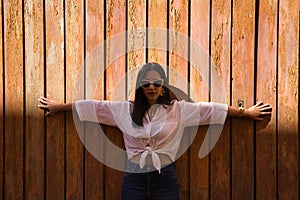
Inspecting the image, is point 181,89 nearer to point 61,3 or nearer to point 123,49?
point 123,49

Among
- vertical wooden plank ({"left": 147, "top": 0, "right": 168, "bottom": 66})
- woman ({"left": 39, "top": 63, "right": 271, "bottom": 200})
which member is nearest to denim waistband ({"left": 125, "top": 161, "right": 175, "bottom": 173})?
woman ({"left": 39, "top": 63, "right": 271, "bottom": 200})

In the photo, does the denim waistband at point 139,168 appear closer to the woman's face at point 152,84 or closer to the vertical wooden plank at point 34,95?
the woman's face at point 152,84

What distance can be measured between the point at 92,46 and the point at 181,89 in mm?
619

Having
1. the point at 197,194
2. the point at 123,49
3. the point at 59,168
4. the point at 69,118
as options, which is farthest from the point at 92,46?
the point at 197,194

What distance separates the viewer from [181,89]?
3422 mm

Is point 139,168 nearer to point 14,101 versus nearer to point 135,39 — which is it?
point 135,39

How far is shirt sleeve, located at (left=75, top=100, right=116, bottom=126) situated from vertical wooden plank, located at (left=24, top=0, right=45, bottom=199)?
294mm

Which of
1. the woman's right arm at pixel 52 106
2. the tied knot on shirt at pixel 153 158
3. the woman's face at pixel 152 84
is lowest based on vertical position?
the tied knot on shirt at pixel 153 158

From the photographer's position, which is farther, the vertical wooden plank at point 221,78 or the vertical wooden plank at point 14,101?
the vertical wooden plank at point 14,101

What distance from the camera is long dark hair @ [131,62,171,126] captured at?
323cm

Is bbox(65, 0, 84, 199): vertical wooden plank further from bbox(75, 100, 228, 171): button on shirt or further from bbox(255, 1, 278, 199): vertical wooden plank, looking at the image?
bbox(255, 1, 278, 199): vertical wooden plank

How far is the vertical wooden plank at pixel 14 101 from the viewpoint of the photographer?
3.59m

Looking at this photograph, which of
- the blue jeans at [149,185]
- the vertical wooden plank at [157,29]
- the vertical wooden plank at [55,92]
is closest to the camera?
the blue jeans at [149,185]

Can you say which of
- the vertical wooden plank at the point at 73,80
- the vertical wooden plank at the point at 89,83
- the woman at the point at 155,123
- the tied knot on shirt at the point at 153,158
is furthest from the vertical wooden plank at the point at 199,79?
the vertical wooden plank at the point at 73,80
